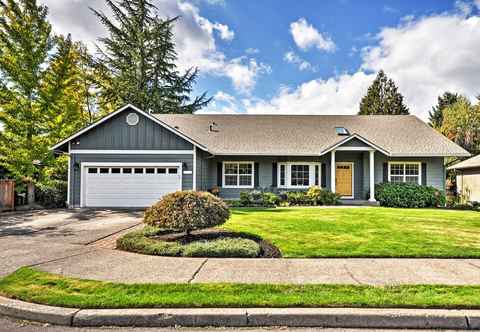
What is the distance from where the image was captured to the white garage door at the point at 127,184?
15.4 meters

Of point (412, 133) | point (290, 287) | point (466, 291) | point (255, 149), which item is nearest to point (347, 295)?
point (290, 287)

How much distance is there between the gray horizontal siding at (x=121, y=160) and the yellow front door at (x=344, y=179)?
8.74 meters

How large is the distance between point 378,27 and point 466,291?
14929mm

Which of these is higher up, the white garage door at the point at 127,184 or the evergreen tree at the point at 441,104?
the evergreen tree at the point at 441,104

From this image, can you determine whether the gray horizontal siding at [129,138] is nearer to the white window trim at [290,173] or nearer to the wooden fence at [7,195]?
the wooden fence at [7,195]

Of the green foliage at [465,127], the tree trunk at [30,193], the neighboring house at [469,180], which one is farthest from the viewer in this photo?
the green foliage at [465,127]

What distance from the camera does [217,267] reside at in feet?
17.7

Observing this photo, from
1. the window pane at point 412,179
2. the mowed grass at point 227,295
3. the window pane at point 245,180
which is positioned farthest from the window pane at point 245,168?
the mowed grass at point 227,295

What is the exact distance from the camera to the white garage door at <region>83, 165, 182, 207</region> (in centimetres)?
1535

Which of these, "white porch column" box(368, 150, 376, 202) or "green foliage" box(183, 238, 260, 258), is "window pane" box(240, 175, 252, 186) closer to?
"white porch column" box(368, 150, 376, 202)

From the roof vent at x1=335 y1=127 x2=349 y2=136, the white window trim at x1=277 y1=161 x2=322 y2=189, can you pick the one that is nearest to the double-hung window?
the white window trim at x1=277 y1=161 x2=322 y2=189

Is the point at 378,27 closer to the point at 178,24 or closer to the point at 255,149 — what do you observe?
the point at 255,149

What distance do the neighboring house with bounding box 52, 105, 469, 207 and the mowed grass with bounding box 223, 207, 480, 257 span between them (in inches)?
245

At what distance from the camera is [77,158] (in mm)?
15375
